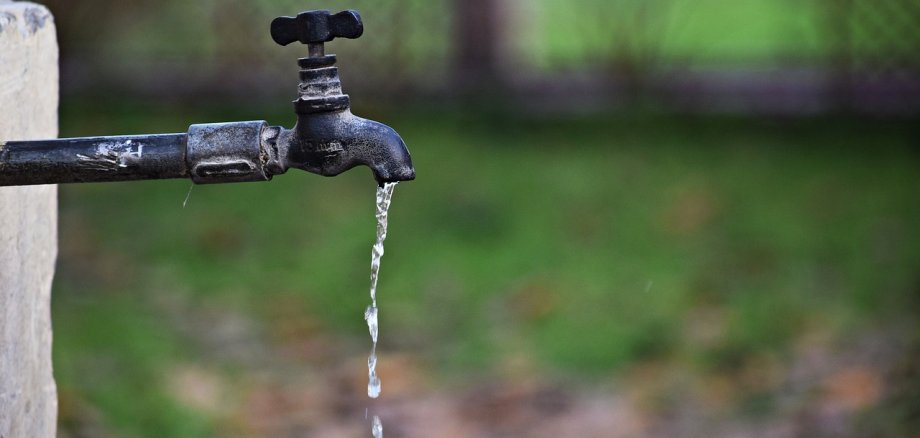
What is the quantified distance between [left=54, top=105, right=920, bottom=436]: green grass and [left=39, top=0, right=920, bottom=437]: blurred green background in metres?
0.01

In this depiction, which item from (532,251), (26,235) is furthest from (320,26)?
(532,251)

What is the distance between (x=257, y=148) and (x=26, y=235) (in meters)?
0.45

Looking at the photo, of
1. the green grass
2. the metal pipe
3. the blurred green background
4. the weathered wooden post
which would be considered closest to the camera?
the metal pipe

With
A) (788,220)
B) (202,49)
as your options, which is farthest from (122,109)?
(788,220)

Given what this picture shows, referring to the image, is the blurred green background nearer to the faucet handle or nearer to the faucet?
the faucet

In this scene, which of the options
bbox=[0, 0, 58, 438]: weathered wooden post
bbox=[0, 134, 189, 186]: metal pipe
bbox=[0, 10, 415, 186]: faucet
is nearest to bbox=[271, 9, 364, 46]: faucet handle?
bbox=[0, 10, 415, 186]: faucet

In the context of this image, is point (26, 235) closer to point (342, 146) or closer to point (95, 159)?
point (95, 159)

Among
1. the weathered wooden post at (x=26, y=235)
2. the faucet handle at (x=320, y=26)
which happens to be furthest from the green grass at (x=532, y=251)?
the faucet handle at (x=320, y=26)

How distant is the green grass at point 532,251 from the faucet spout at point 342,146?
161 cm

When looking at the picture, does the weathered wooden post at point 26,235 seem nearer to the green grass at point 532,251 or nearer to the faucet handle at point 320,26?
the faucet handle at point 320,26

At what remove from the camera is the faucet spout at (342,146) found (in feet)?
4.37

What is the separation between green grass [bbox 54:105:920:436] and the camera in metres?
3.44

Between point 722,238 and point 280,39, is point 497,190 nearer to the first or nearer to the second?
point 722,238

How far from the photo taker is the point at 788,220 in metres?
4.07
